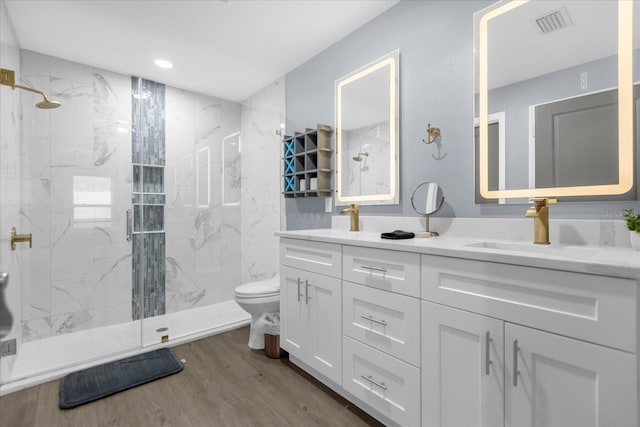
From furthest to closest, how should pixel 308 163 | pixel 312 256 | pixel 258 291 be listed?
1. pixel 308 163
2. pixel 258 291
3. pixel 312 256

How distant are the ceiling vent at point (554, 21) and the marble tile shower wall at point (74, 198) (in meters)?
3.19

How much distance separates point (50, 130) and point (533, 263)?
3.37 meters

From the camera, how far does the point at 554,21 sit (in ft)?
4.66

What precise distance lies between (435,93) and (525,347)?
4.63 feet

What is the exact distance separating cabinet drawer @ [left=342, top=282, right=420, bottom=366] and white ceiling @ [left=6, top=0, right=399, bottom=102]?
185 centimetres

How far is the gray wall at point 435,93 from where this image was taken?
1.68m

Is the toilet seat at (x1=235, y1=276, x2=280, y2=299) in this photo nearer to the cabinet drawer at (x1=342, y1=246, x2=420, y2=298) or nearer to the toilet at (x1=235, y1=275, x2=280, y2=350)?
the toilet at (x1=235, y1=275, x2=280, y2=350)

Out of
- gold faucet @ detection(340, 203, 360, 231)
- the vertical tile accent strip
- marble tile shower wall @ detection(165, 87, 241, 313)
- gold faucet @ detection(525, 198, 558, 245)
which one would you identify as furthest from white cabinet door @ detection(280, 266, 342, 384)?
the vertical tile accent strip

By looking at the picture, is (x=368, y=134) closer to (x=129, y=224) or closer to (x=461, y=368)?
(x=461, y=368)

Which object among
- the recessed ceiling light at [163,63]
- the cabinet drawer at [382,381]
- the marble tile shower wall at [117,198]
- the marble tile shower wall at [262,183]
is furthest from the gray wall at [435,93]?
the recessed ceiling light at [163,63]

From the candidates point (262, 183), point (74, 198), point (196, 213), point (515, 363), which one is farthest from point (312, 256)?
point (74, 198)

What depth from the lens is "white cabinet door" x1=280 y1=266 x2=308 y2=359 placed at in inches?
76.4

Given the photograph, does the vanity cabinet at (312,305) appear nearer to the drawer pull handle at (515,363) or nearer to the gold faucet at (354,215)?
the gold faucet at (354,215)

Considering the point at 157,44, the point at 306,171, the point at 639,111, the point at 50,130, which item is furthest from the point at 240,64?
the point at 639,111
